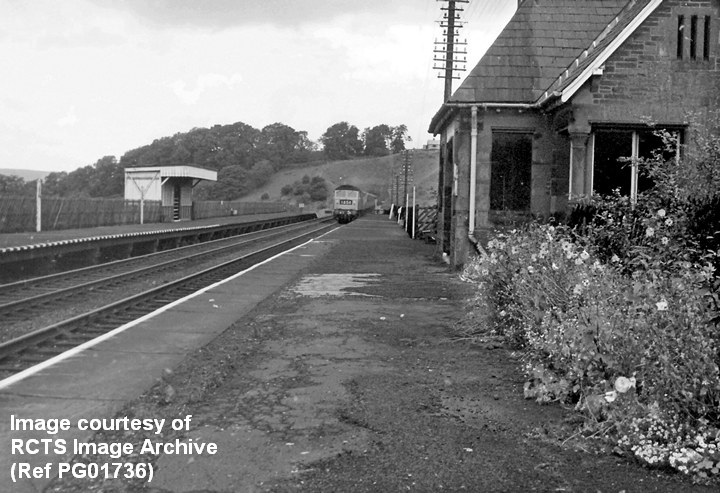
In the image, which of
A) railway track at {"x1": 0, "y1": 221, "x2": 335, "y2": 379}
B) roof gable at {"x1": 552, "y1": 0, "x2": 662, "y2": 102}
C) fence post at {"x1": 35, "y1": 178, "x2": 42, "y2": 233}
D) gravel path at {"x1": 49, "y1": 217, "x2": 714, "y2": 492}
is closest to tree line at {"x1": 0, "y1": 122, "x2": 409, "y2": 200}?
fence post at {"x1": 35, "y1": 178, "x2": 42, "y2": 233}

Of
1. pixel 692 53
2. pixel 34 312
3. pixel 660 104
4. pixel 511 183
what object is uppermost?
pixel 692 53

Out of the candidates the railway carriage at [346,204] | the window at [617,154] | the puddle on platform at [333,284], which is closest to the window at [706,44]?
the window at [617,154]

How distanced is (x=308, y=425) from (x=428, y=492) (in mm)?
1547

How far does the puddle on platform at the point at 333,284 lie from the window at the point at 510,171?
11.2 ft

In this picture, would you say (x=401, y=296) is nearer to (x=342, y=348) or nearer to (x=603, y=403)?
(x=342, y=348)

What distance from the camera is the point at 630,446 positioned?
5055 millimetres

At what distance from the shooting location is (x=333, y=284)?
621 inches

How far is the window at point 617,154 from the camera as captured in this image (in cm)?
1582

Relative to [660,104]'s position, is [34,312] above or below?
below

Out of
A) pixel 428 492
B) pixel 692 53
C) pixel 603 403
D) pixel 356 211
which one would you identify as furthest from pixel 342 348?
pixel 356 211

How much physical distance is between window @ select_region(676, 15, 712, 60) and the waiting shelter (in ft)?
122

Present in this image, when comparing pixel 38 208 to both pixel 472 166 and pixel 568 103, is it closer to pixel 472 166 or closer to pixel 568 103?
pixel 472 166

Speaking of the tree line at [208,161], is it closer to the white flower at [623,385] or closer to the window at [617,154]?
the window at [617,154]

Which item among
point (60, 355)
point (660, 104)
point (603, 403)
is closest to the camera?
point (603, 403)
